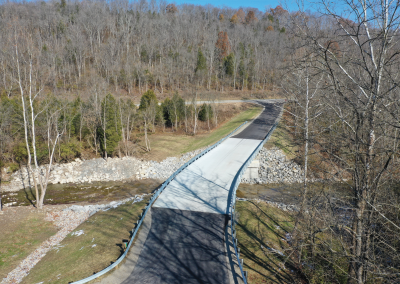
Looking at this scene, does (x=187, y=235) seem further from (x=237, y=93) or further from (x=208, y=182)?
(x=237, y=93)

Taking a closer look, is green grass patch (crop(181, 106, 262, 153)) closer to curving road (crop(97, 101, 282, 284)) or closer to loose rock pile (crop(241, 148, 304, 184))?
loose rock pile (crop(241, 148, 304, 184))

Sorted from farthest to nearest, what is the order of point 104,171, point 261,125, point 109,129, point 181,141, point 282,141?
point 261,125 < point 181,141 < point 282,141 < point 109,129 < point 104,171

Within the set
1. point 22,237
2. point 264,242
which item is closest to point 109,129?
point 22,237

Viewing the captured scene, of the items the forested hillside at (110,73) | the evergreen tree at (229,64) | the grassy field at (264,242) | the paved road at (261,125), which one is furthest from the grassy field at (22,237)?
the evergreen tree at (229,64)

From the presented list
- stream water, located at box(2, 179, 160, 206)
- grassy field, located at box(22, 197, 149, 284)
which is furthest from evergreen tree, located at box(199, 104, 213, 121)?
grassy field, located at box(22, 197, 149, 284)

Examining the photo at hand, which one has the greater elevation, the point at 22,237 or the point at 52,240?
the point at 22,237

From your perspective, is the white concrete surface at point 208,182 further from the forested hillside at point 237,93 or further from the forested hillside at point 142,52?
the forested hillside at point 142,52

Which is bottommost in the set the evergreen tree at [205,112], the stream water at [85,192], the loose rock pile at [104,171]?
the stream water at [85,192]
